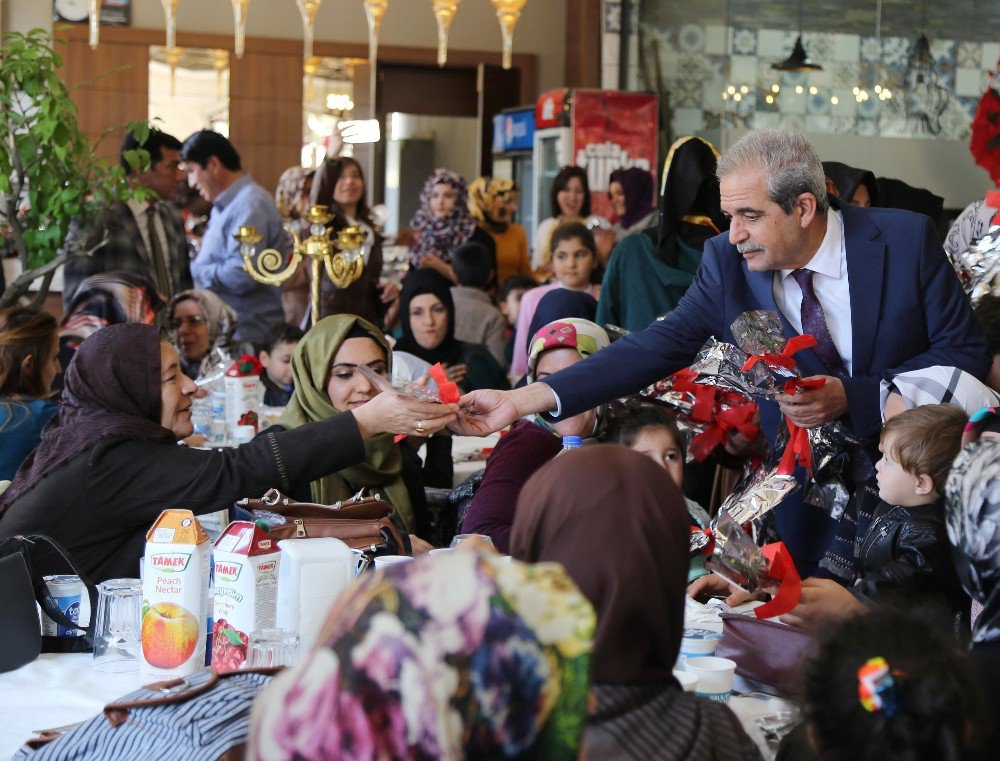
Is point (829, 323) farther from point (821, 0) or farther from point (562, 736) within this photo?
point (821, 0)

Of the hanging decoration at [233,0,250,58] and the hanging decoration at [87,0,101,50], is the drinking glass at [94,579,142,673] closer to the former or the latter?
the hanging decoration at [233,0,250,58]

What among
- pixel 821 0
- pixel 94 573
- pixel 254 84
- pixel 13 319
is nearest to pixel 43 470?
pixel 94 573

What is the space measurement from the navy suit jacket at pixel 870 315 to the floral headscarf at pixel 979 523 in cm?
119

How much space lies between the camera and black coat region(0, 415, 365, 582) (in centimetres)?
264

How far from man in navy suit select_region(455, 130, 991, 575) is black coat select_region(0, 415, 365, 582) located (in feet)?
1.99

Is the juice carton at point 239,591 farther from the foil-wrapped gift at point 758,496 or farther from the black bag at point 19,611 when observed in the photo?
the foil-wrapped gift at point 758,496

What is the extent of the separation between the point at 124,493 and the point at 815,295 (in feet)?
5.58

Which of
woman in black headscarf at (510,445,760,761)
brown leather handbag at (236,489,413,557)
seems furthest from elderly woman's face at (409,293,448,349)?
woman in black headscarf at (510,445,760,761)

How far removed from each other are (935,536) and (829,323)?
28.4 inches

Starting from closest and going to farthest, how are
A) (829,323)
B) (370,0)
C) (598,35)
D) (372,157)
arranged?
(829,323) → (370,0) → (598,35) → (372,157)

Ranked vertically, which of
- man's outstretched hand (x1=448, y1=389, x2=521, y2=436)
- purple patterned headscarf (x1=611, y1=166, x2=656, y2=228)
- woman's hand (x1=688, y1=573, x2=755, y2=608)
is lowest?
woman's hand (x1=688, y1=573, x2=755, y2=608)

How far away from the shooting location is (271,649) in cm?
209

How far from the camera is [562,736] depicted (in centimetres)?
111

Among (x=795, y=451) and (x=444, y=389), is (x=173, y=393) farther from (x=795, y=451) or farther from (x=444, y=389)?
(x=795, y=451)
